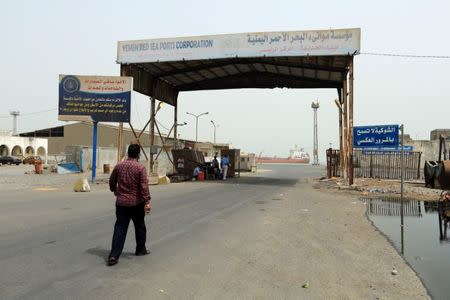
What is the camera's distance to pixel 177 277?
5.47m

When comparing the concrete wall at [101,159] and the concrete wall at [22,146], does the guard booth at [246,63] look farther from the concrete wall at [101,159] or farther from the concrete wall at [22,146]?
the concrete wall at [22,146]

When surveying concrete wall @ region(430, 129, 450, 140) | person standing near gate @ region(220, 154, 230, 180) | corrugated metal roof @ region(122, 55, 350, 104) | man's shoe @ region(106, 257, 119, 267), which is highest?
corrugated metal roof @ region(122, 55, 350, 104)

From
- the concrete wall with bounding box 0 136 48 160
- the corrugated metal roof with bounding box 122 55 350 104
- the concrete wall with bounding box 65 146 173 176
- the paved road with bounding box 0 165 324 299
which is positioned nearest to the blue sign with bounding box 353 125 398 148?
the corrugated metal roof with bounding box 122 55 350 104

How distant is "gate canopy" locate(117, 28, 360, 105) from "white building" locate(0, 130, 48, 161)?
47520 millimetres

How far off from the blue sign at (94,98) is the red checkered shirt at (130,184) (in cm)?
1771

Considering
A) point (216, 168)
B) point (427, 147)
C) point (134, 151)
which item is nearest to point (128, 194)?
point (134, 151)

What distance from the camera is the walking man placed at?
619cm

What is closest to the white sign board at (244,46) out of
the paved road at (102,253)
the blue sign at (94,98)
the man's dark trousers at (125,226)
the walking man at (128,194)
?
the blue sign at (94,98)

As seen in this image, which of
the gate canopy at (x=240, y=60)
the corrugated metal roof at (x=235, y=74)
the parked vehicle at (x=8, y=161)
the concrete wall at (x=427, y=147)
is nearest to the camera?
the gate canopy at (x=240, y=60)

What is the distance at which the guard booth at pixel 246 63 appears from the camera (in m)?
23.6

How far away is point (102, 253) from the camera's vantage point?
667cm

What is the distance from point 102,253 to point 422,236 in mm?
6488

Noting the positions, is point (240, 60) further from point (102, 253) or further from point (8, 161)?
point (8, 161)

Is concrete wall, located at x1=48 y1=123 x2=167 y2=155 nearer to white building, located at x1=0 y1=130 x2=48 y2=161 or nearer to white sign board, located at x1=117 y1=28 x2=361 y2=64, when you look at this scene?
white building, located at x1=0 y1=130 x2=48 y2=161
